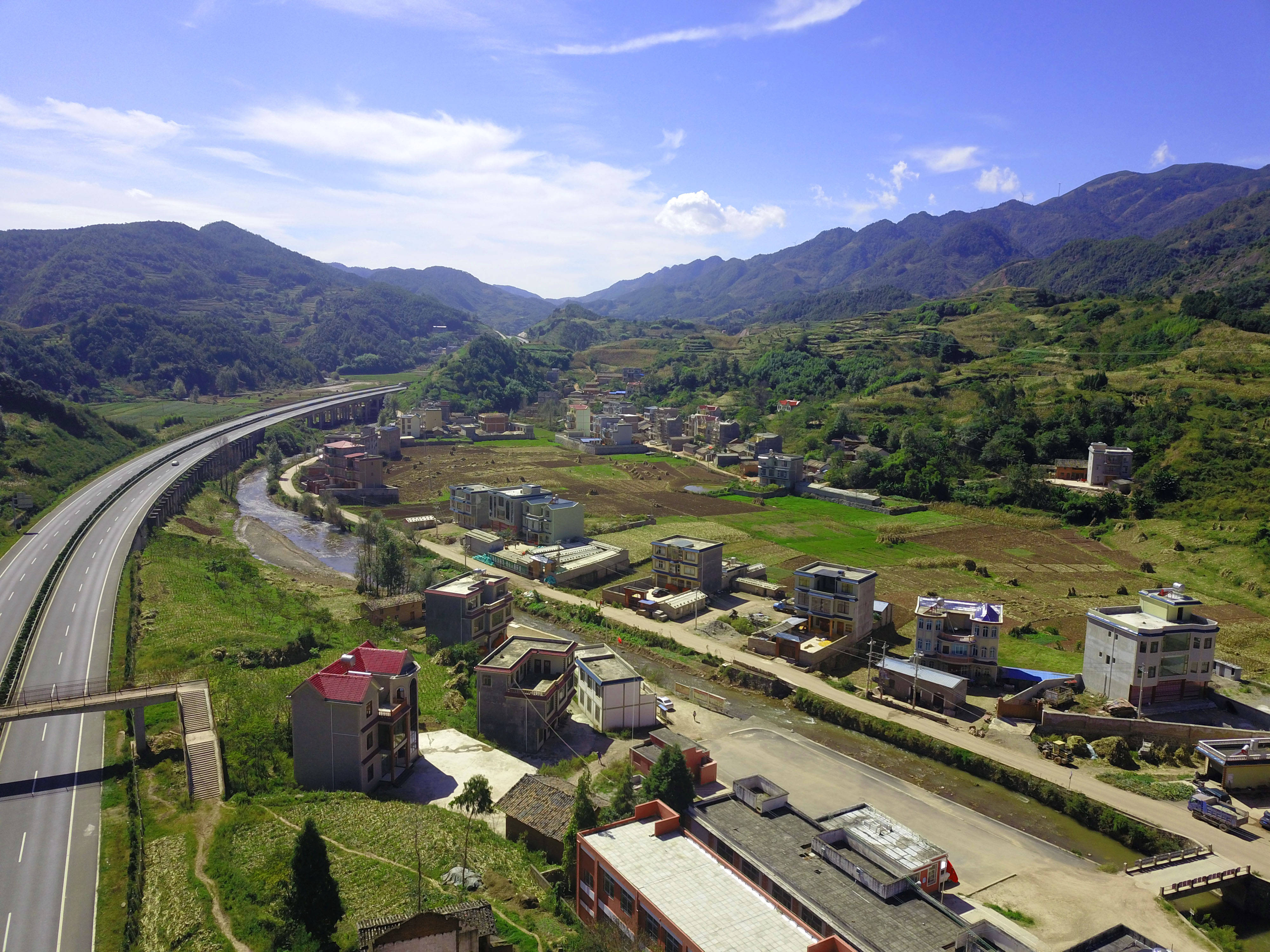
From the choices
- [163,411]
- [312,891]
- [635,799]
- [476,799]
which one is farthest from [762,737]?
[163,411]

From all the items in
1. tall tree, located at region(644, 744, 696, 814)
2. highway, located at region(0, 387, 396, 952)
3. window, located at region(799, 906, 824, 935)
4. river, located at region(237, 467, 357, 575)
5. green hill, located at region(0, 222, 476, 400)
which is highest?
green hill, located at region(0, 222, 476, 400)

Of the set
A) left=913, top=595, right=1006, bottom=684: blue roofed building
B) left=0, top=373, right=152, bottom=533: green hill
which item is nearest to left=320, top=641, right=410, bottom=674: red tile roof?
left=913, top=595, right=1006, bottom=684: blue roofed building

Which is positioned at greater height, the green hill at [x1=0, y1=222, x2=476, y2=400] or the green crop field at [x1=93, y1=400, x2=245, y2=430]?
the green hill at [x1=0, y1=222, x2=476, y2=400]

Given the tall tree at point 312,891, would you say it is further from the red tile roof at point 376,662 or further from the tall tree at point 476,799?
the red tile roof at point 376,662

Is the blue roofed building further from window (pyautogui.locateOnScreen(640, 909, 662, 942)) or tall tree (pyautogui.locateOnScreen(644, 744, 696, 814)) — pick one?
window (pyautogui.locateOnScreen(640, 909, 662, 942))

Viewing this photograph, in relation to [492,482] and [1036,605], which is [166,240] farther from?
[1036,605]

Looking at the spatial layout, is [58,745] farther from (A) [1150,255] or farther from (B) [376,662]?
(A) [1150,255]

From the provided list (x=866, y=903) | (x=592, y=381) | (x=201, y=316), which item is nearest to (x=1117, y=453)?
(x=866, y=903)
